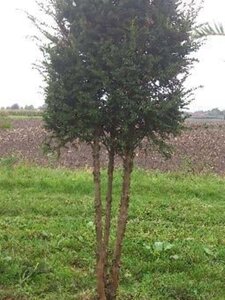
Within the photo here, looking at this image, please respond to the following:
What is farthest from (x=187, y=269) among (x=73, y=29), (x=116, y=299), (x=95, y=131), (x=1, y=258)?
(x=73, y=29)

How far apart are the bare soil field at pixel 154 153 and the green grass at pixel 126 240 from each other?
1054 mm

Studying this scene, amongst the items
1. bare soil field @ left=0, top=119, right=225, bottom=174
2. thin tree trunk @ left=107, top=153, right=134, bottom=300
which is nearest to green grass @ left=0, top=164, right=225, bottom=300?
thin tree trunk @ left=107, top=153, right=134, bottom=300

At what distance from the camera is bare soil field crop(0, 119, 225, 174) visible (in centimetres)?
1576

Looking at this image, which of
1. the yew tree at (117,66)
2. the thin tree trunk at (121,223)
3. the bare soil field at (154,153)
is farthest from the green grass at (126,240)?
the yew tree at (117,66)

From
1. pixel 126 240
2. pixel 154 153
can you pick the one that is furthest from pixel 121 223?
pixel 154 153

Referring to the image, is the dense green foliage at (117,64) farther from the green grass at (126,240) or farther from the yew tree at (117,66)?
the green grass at (126,240)

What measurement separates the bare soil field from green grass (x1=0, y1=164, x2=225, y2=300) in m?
1.05

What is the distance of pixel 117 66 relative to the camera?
16.1ft

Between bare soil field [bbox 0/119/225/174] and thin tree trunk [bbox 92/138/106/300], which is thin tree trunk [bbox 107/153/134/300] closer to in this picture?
thin tree trunk [bbox 92/138/106/300]

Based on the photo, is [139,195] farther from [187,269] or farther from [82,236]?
[187,269]

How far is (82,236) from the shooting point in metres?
8.12

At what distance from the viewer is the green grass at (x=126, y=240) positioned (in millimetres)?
6418

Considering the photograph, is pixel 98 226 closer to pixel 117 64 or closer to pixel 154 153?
pixel 117 64

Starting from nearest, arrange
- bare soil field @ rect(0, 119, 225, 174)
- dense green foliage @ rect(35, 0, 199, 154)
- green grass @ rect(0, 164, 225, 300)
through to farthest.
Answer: dense green foliage @ rect(35, 0, 199, 154), green grass @ rect(0, 164, 225, 300), bare soil field @ rect(0, 119, 225, 174)
